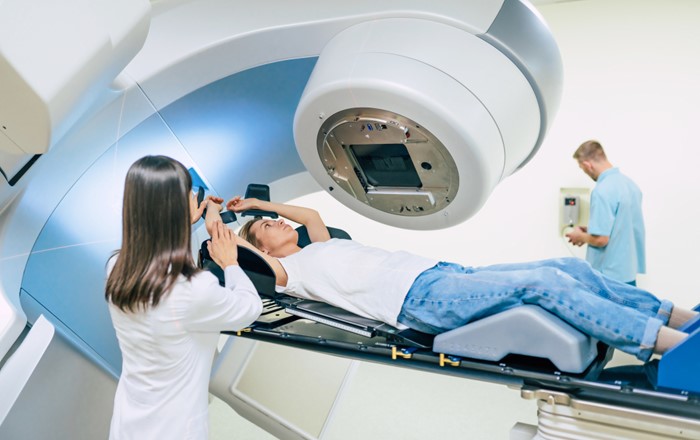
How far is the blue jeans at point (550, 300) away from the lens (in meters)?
→ 1.16

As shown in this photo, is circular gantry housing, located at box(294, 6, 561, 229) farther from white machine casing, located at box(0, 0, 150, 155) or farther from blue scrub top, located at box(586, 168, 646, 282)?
blue scrub top, located at box(586, 168, 646, 282)

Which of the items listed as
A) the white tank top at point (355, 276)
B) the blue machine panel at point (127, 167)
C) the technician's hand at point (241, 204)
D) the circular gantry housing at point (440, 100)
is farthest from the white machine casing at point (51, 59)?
the white tank top at point (355, 276)

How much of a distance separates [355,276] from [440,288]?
24 centimetres

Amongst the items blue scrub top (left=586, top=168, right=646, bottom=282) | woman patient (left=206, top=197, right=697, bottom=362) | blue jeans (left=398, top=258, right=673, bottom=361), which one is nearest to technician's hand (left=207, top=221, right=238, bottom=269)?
woman patient (left=206, top=197, right=697, bottom=362)

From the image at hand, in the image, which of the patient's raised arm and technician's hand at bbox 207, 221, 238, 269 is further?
the patient's raised arm

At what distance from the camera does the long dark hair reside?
1162mm

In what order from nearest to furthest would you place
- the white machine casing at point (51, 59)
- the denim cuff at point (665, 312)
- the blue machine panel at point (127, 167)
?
the white machine casing at point (51, 59) → the denim cuff at point (665, 312) → the blue machine panel at point (127, 167)

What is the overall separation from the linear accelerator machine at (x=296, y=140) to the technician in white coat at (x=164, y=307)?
20 centimetres

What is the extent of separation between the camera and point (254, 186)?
6.09 ft

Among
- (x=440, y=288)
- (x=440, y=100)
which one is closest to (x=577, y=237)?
(x=440, y=288)

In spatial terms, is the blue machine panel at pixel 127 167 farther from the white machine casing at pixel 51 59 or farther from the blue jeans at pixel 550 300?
the blue jeans at pixel 550 300

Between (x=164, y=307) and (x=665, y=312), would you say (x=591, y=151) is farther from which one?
(x=164, y=307)

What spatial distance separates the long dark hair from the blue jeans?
55 centimetres

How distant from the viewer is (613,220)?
266 centimetres
